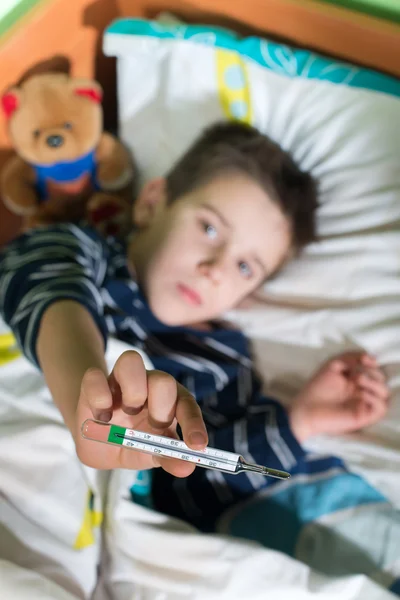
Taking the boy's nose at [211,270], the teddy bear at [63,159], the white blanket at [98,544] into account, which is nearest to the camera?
the white blanket at [98,544]

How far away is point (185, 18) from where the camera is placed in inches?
41.0

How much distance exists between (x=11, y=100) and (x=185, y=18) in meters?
0.36

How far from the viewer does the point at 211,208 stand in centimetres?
87

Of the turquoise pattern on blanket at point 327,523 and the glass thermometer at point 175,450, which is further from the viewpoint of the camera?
the turquoise pattern on blanket at point 327,523

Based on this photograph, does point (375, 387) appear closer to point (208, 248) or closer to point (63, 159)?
point (208, 248)

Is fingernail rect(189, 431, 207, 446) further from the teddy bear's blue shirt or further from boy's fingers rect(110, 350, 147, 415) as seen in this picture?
the teddy bear's blue shirt

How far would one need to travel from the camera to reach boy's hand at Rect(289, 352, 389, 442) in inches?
32.9

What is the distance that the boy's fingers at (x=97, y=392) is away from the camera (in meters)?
0.45

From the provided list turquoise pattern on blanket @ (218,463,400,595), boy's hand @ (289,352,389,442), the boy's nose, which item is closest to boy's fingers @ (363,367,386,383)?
boy's hand @ (289,352,389,442)

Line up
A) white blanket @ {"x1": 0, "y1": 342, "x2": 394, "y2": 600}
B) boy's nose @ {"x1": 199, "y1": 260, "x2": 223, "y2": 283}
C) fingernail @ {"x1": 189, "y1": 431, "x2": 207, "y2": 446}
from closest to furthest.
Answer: fingernail @ {"x1": 189, "y1": 431, "x2": 207, "y2": 446}
white blanket @ {"x1": 0, "y1": 342, "x2": 394, "y2": 600}
boy's nose @ {"x1": 199, "y1": 260, "x2": 223, "y2": 283}

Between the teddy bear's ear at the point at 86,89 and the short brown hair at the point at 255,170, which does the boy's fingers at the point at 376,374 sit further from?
the teddy bear's ear at the point at 86,89

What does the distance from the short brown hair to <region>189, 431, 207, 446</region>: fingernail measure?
0.55 metres

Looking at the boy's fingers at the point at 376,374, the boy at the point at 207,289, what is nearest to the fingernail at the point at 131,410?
the boy at the point at 207,289

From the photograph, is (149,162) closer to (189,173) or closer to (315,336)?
(189,173)
